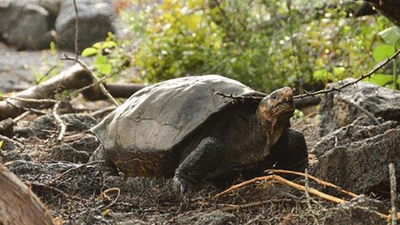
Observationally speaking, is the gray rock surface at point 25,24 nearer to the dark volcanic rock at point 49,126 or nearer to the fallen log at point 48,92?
the fallen log at point 48,92

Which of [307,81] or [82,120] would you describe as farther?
[307,81]

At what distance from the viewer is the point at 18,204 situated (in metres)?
2.33

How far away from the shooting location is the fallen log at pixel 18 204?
2.28 meters

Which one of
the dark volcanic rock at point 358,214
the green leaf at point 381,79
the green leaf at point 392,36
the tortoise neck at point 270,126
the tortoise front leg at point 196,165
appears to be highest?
the dark volcanic rock at point 358,214

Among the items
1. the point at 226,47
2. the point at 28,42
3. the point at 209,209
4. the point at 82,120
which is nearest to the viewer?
the point at 209,209

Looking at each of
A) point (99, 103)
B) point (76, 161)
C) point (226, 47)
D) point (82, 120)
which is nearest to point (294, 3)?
point (226, 47)

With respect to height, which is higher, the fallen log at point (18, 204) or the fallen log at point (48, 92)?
the fallen log at point (18, 204)

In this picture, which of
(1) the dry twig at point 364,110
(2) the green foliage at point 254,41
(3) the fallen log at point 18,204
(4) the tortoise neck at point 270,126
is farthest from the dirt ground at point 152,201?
(2) the green foliage at point 254,41

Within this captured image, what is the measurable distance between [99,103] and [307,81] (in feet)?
8.91

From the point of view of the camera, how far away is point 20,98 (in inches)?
248

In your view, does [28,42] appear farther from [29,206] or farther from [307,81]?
[29,206]

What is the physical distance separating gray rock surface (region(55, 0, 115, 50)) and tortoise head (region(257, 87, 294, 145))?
10680 mm

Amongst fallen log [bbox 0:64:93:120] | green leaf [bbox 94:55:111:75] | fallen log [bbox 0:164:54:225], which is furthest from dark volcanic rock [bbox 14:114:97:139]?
fallen log [bbox 0:164:54:225]

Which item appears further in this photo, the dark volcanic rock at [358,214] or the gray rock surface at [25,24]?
the gray rock surface at [25,24]
